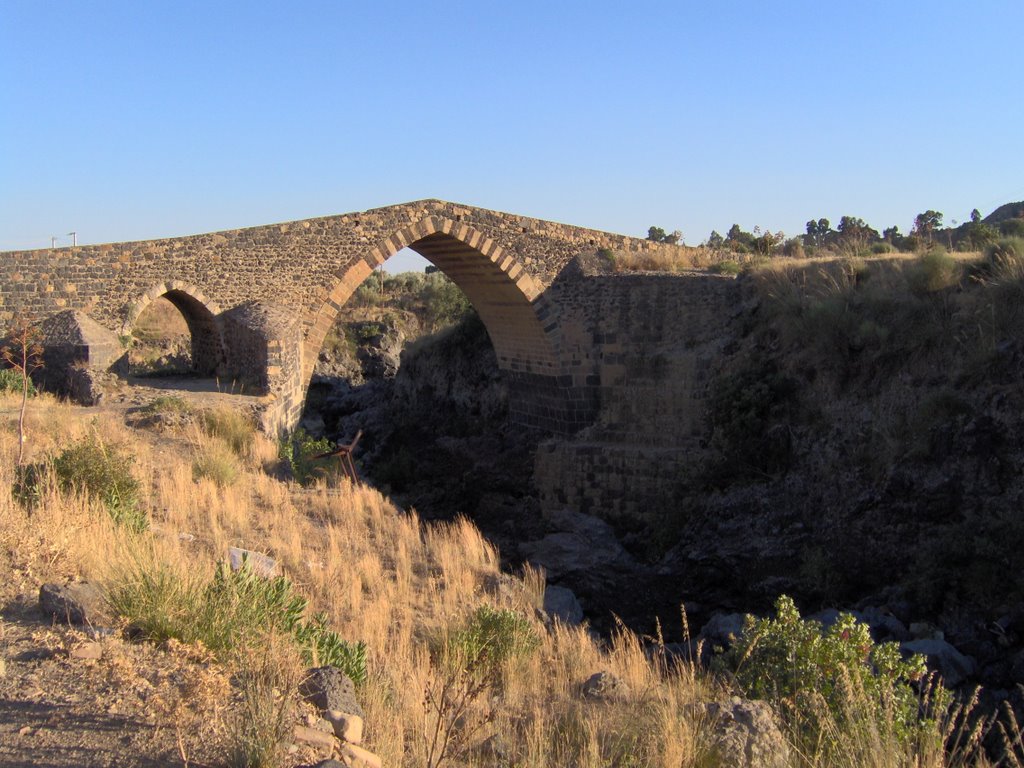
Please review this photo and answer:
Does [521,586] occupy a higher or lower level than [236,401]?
lower

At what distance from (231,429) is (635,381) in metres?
6.25

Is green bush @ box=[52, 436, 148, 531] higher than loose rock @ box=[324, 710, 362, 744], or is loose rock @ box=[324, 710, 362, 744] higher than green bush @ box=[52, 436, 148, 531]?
green bush @ box=[52, 436, 148, 531]

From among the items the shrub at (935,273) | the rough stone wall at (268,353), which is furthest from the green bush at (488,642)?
the shrub at (935,273)

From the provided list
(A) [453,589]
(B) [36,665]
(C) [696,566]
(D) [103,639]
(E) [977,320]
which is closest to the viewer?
(B) [36,665]

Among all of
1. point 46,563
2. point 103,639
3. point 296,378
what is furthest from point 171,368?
point 103,639

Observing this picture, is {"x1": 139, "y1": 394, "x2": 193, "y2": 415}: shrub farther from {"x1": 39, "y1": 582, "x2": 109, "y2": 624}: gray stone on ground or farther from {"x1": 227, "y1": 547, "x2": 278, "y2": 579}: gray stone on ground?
{"x1": 39, "y1": 582, "x2": 109, "y2": 624}: gray stone on ground

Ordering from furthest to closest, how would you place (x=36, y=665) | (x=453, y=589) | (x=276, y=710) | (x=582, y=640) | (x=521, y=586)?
(x=521, y=586)
(x=453, y=589)
(x=582, y=640)
(x=36, y=665)
(x=276, y=710)

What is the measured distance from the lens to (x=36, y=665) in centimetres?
378

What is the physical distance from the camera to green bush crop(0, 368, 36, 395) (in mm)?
12442

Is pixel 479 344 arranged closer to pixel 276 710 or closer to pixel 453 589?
pixel 453 589

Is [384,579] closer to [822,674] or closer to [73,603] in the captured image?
[73,603]

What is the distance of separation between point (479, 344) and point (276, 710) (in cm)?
1475

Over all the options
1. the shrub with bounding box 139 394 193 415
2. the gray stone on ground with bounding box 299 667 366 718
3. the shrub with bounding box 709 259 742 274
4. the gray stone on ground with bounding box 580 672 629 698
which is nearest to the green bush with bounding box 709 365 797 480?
the shrub with bounding box 709 259 742 274

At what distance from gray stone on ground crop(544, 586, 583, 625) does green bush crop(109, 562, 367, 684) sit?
387 cm
